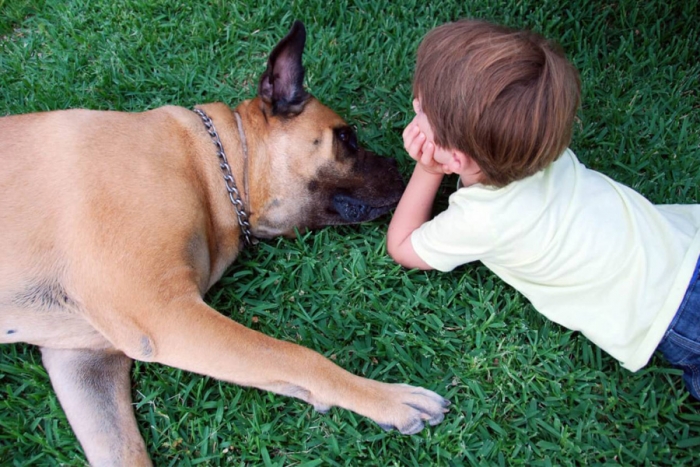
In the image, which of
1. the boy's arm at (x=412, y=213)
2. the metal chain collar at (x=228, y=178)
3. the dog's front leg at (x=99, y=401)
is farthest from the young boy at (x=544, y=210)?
the dog's front leg at (x=99, y=401)

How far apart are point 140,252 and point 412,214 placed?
133 centimetres

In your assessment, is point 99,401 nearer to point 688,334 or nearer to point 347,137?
point 347,137

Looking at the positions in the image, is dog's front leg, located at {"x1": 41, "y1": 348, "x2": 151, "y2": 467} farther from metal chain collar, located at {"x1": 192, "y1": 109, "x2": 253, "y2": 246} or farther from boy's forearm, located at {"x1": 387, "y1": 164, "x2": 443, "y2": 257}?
boy's forearm, located at {"x1": 387, "y1": 164, "x2": 443, "y2": 257}

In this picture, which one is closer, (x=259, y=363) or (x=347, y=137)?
(x=259, y=363)

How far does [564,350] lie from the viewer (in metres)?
2.81

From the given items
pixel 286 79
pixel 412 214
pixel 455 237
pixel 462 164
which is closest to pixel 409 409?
pixel 455 237

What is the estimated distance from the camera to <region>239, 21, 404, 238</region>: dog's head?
3053mm

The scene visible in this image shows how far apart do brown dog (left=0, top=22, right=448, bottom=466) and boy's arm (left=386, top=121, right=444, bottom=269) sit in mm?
534

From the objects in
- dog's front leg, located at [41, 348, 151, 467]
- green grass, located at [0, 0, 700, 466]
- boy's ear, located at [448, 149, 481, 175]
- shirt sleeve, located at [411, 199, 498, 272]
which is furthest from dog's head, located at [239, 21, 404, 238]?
dog's front leg, located at [41, 348, 151, 467]

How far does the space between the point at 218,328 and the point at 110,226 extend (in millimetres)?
657

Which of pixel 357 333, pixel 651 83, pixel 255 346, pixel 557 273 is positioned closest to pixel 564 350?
pixel 557 273

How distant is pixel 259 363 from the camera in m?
2.50

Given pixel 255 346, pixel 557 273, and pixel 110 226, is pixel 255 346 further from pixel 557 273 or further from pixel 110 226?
pixel 557 273

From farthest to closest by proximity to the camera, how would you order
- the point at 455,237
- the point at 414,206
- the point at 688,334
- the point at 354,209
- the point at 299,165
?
1. the point at 354,209
2. the point at 299,165
3. the point at 414,206
4. the point at 455,237
5. the point at 688,334
